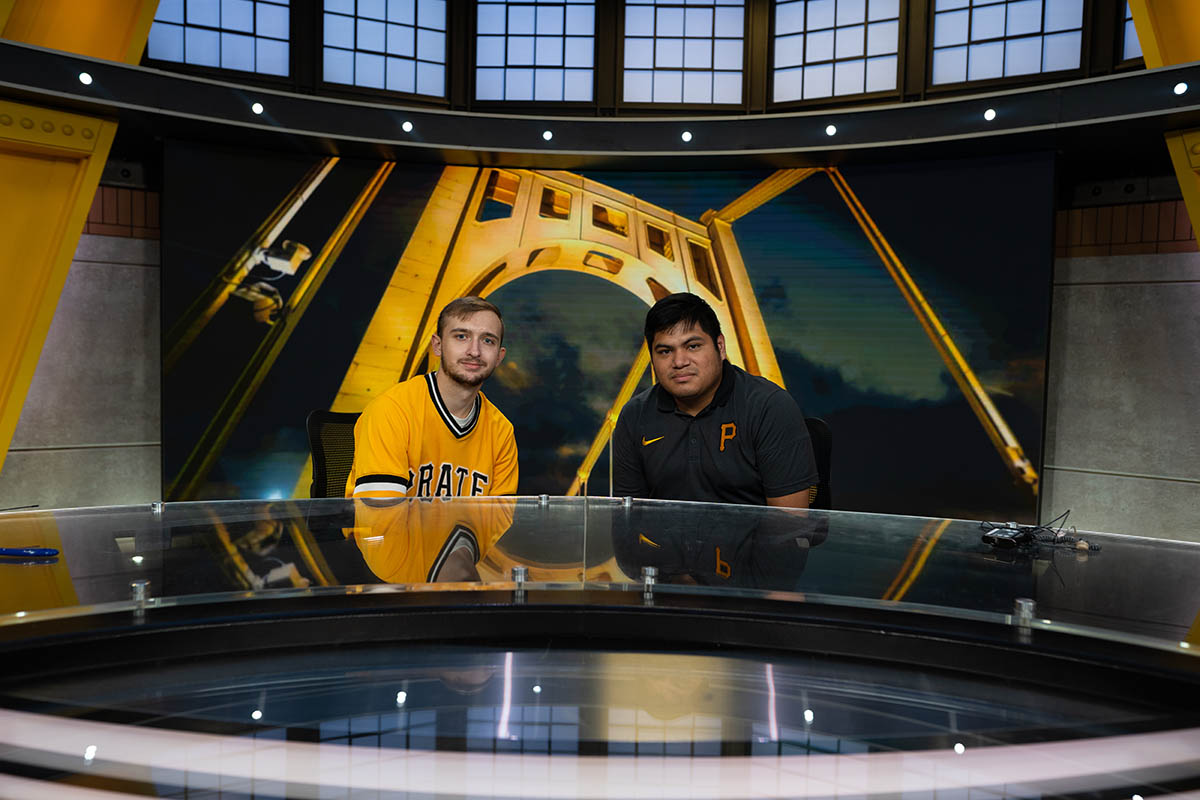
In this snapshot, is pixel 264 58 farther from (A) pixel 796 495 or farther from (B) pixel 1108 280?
(B) pixel 1108 280

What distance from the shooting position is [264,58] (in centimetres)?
467

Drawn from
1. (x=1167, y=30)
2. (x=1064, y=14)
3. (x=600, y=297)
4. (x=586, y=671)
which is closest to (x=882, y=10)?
(x=1064, y=14)

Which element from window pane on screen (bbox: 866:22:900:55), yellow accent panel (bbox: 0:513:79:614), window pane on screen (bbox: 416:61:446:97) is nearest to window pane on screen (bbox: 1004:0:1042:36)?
window pane on screen (bbox: 866:22:900:55)

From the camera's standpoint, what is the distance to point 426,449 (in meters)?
2.38

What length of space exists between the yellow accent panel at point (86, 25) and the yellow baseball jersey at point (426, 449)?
2785 millimetres

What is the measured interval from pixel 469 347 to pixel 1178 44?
3546 mm

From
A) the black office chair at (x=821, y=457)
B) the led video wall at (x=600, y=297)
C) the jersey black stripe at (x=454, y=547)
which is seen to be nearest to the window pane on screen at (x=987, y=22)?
the led video wall at (x=600, y=297)

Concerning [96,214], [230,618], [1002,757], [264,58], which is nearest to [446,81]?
[264,58]

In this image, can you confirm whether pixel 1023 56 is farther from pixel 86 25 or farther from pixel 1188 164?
pixel 86 25

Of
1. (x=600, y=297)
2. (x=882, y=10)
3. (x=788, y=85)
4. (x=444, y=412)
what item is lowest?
(x=444, y=412)

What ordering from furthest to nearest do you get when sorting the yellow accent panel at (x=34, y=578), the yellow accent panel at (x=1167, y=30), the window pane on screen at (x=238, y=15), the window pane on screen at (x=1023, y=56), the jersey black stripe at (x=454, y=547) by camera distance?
the window pane on screen at (x=238, y=15)
the window pane on screen at (x=1023, y=56)
the yellow accent panel at (x=1167, y=30)
the jersey black stripe at (x=454, y=547)
the yellow accent panel at (x=34, y=578)

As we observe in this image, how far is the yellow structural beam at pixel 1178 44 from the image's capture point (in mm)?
3537

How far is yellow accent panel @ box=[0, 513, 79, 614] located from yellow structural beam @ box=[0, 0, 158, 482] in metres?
2.78

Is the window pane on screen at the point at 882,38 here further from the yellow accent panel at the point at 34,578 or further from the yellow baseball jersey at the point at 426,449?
the yellow accent panel at the point at 34,578
